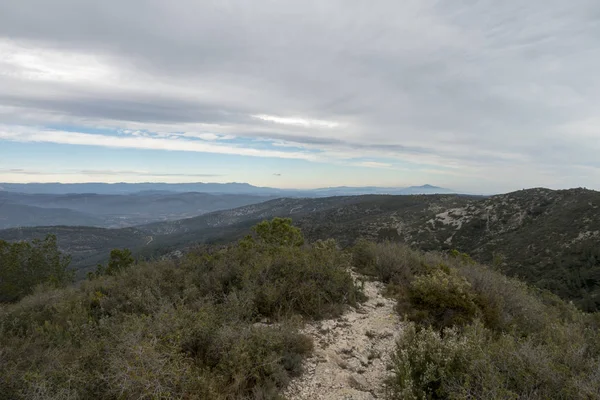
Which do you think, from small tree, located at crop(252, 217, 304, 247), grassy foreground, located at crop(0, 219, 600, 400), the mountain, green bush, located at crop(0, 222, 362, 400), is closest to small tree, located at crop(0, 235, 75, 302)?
small tree, located at crop(252, 217, 304, 247)

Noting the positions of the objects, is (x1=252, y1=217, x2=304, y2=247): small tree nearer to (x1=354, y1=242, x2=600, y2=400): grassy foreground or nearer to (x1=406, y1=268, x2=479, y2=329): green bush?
(x1=406, y1=268, x2=479, y2=329): green bush

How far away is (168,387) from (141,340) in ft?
3.34

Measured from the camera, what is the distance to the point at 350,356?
593 centimetres

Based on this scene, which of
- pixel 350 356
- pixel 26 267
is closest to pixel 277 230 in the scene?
pixel 350 356

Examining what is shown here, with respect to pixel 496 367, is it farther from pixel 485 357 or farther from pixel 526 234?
pixel 526 234

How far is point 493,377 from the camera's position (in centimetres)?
346

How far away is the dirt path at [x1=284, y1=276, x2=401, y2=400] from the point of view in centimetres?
480

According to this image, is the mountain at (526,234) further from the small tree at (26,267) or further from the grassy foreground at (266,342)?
the small tree at (26,267)

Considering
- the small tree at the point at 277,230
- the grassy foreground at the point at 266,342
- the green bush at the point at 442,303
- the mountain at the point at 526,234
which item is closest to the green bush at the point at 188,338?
the grassy foreground at the point at 266,342

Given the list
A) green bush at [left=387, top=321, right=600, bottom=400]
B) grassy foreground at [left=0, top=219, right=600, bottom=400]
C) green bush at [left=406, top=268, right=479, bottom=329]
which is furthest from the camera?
green bush at [left=406, top=268, right=479, bottom=329]

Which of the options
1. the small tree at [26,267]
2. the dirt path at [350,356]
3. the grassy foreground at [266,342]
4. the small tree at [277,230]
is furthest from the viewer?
the small tree at [26,267]

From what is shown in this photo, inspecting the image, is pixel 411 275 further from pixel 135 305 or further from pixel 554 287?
pixel 554 287

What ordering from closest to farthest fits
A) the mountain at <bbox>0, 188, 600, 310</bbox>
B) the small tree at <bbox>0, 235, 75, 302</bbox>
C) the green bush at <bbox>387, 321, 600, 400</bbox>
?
the green bush at <bbox>387, 321, 600, 400</bbox> → the small tree at <bbox>0, 235, 75, 302</bbox> → the mountain at <bbox>0, 188, 600, 310</bbox>

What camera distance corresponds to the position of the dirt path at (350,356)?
15.7 ft
